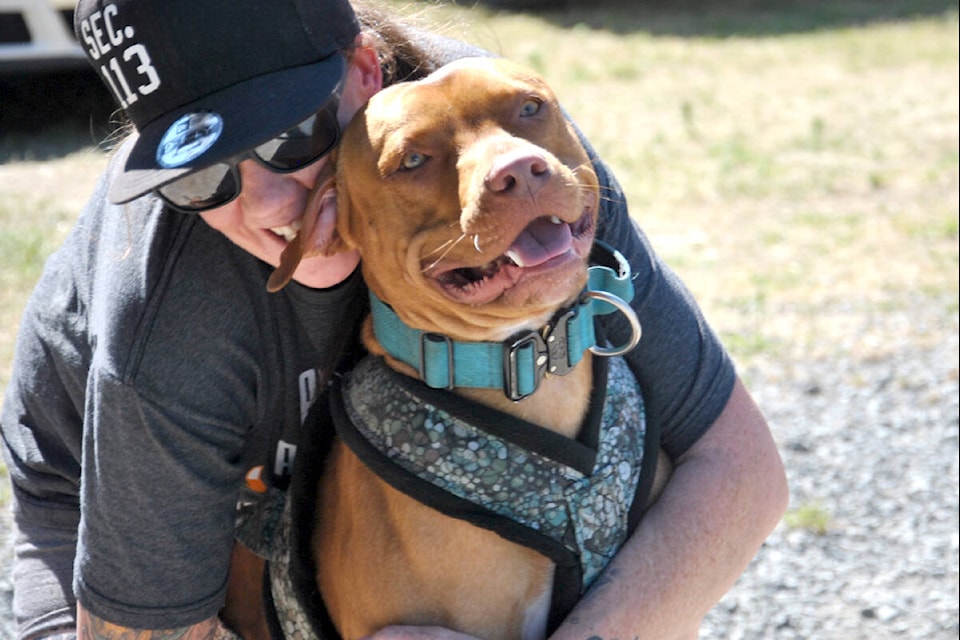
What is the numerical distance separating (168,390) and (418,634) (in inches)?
24.3

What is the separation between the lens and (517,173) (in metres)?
1.96

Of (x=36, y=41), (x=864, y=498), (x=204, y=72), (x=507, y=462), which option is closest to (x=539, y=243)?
(x=507, y=462)

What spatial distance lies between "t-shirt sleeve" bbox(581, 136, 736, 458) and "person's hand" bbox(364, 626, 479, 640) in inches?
23.9

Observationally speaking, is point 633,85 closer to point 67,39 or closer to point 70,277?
point 67,39

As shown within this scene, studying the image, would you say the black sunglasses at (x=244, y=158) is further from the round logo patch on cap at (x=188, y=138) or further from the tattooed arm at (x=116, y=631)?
the tattooed arm at (x=116, y=631)

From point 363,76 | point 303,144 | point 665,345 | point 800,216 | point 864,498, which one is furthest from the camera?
point 800,216

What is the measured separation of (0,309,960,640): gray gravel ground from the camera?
3.64m

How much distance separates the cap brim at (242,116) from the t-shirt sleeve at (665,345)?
0.63 meters

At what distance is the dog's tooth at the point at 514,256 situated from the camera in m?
2.03

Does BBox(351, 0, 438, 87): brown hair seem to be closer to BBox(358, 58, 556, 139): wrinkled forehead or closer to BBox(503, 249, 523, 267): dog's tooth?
BBox(358, 58, 556, 139): wrinkled forehead

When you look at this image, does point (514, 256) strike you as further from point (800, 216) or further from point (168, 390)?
point (800, 216)

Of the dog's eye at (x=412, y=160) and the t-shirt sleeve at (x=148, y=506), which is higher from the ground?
the dog's eye at (x=412, y=160)

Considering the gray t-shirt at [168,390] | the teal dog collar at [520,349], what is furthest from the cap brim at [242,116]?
the teal dog collar at [520,349]

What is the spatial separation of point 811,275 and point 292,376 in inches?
161
